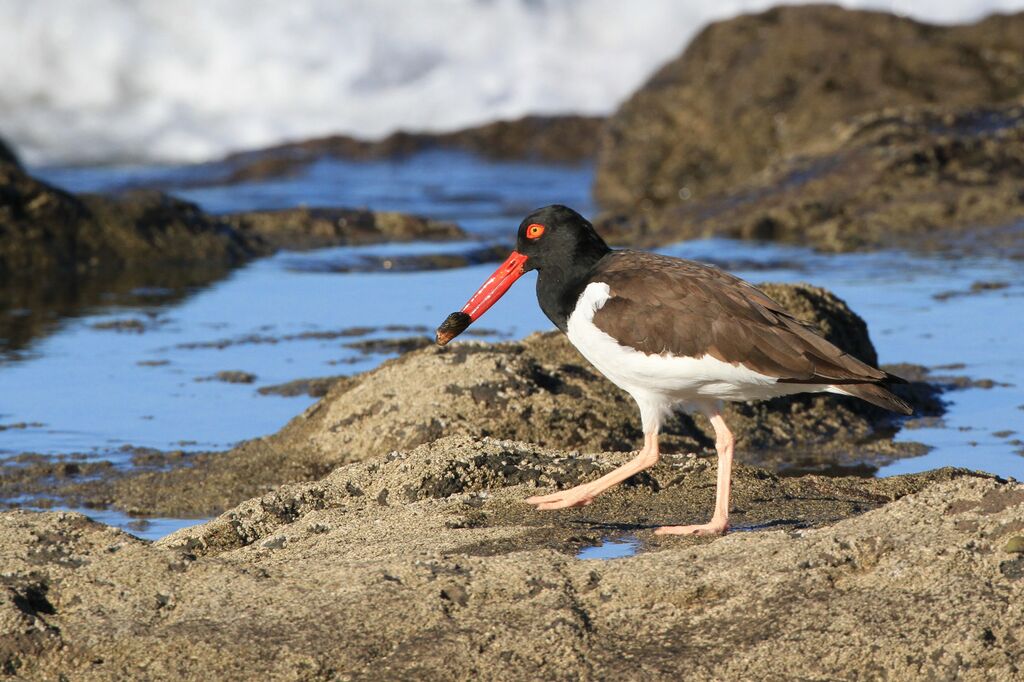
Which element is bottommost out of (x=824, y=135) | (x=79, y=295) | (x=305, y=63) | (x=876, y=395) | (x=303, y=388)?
(x=303, y=388)

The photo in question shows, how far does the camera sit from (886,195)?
12.5 metres

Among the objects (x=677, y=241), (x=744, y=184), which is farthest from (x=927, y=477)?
(x=744, y=184)

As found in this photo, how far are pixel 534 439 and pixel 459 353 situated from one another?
657 mm

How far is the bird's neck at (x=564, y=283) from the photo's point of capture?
5004 millimetres

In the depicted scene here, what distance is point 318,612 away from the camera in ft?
11.2

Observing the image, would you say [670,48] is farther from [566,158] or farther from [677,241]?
[677,241]

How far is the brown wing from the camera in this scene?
4.46m

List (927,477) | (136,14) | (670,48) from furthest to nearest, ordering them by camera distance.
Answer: (670,48), (136,14), (927,477)

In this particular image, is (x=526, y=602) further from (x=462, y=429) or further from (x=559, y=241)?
(x=462, y=429)

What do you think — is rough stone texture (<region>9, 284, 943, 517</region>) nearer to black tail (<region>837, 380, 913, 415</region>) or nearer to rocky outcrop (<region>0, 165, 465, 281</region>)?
black tail (<region>837, 380, 913, 415</region>)

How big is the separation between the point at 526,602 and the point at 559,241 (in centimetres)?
203

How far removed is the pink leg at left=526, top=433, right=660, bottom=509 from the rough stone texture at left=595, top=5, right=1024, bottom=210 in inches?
414

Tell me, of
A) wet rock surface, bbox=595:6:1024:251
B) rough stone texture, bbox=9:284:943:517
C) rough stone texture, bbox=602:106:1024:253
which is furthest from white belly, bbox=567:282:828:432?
wet rock surface, bbox=595:6:1024:251

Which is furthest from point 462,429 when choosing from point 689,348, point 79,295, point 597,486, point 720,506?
point 79,295
